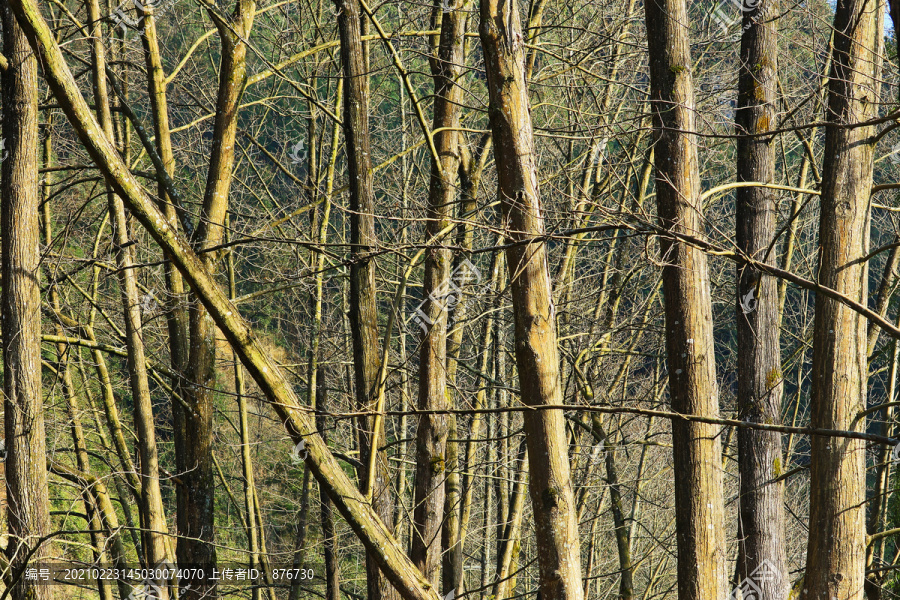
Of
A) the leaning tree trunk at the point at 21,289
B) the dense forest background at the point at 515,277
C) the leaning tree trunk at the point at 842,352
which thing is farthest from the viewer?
the leaning tree trunk at the point at 21,289

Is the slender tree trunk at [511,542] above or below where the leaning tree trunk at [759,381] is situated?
below

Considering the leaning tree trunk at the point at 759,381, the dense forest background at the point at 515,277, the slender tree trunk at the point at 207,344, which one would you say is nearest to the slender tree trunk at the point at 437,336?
the dense forest background at the point at 515,277

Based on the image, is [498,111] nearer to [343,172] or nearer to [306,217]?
[343,172]

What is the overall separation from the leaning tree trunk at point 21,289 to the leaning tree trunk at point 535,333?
12.4 ft

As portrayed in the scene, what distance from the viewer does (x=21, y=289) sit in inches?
205

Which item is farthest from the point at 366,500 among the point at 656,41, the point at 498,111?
the point at 656,41

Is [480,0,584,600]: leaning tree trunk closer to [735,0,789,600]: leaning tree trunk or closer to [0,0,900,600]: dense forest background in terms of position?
[0,0,900,600]: dense forest background

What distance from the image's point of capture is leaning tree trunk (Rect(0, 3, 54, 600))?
511cm

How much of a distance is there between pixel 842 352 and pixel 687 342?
0.90 metres

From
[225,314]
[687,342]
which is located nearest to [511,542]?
[687,342]

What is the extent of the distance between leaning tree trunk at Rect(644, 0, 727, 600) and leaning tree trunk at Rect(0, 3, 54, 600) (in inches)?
174

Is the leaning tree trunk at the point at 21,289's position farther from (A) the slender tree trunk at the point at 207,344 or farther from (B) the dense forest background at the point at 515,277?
(A) the slender tree trunk at the point at 207,344

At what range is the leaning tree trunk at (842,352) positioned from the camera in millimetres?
3963

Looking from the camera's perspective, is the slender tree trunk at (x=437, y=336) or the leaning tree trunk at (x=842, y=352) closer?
the leaning tree trunk at (x=842, y=352)
